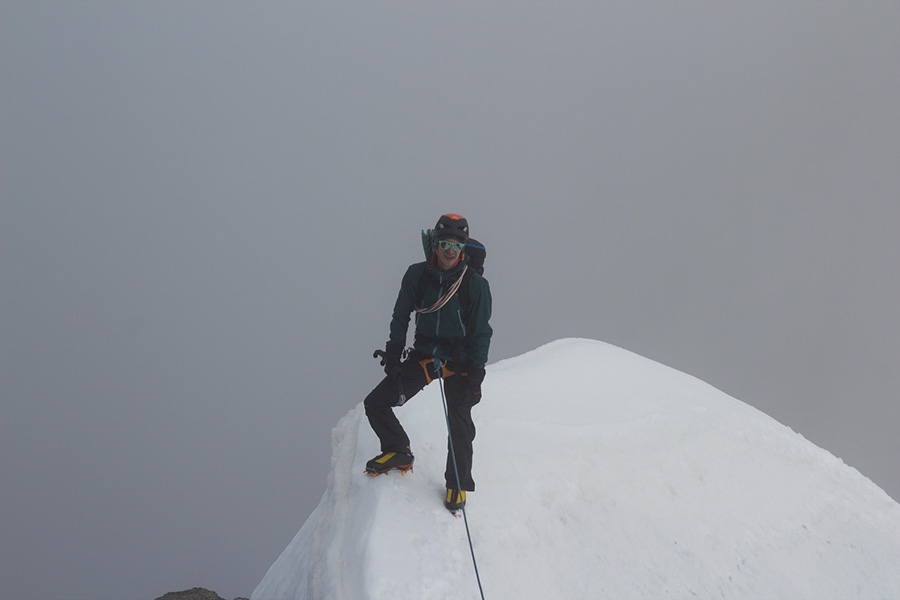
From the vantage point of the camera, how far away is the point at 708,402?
8281mm

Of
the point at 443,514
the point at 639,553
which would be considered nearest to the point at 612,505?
the point at 639,553

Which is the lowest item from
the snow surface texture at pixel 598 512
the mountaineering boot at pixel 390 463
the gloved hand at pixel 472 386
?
the snow surface texture at pixel 598 512

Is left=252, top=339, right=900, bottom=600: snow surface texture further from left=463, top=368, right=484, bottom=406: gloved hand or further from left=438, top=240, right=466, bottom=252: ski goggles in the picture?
left=438, top=240, right=466, bottom=252: ski goggles

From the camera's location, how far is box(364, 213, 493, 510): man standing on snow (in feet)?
17.1

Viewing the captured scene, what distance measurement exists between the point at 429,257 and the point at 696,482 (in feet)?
13.0

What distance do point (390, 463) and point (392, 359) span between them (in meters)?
1.04

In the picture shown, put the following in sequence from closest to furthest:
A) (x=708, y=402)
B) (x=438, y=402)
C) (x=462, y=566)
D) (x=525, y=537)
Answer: (x=462, y=566) < (x=525, y=537) < (x=438, y=402) < (x=708, y=402)

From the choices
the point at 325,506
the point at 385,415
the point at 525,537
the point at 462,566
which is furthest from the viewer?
the point at 325,506

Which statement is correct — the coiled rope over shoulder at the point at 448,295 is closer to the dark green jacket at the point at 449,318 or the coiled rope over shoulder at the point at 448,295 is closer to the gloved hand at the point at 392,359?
the dark green jacket at the point at 449,318

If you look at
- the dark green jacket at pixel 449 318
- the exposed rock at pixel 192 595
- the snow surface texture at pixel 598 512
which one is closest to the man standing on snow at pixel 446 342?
the dark green jacket at pixel 449 318

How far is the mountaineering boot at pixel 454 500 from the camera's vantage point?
5355 millimetres

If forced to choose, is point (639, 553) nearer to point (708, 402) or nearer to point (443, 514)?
point (443, 514)

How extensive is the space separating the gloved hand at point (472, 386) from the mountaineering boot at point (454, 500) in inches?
31.0

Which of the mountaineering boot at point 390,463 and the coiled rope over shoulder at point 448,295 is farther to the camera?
the mountaineering boot at point 390,463
